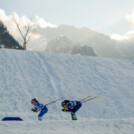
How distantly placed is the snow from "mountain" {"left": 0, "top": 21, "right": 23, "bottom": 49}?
3017 centimetres

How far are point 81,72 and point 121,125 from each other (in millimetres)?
11282

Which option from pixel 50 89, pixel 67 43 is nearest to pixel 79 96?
pixel 50 89

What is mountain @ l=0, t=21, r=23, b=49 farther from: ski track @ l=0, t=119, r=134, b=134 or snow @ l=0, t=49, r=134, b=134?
ski track @ l=0, t=119, r=134, b=134

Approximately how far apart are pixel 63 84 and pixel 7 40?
39.0 m

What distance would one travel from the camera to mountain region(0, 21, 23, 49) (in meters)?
48.2

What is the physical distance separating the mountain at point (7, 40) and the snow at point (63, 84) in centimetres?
3017

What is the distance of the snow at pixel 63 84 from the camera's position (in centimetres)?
1280

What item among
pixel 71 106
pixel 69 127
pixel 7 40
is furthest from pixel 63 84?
pixel 7 40

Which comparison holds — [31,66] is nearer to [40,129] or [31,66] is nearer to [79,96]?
[79,96]

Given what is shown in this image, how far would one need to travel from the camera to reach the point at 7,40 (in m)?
50.2

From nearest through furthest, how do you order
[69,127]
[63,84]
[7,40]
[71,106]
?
[69,127] < [71,106] < [63,84] < [7,40]

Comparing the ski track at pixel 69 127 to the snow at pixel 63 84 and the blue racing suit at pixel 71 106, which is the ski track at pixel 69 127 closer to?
the blue racing suit at pixel 71 106

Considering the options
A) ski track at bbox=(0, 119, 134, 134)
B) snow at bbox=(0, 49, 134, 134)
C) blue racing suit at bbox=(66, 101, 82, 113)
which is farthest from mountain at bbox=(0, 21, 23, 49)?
ski track at bbox=(0, 119, 134, 134)

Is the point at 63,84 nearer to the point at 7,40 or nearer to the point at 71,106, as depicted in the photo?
the point at 71,106
